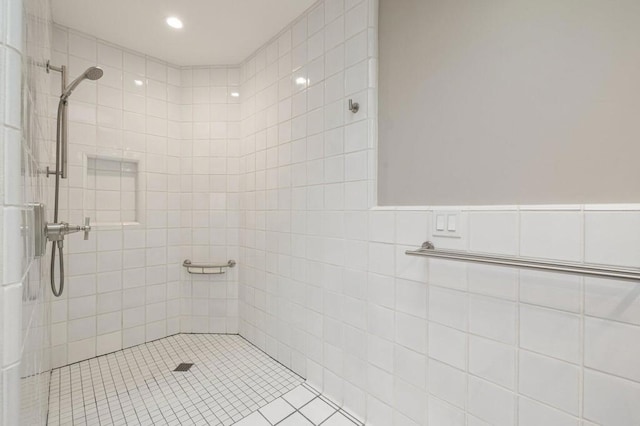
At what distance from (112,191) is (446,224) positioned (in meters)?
2.33

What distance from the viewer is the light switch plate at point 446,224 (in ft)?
3.54

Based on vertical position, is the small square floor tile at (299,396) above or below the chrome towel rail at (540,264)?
below

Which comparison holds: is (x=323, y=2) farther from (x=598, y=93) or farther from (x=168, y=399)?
(x=168, y=399)

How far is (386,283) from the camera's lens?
1.32 meters

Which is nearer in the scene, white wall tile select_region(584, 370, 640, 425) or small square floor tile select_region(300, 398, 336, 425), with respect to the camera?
white wall tile select_region(584, 370, 640, 425)

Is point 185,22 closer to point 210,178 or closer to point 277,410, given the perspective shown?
point 210,178

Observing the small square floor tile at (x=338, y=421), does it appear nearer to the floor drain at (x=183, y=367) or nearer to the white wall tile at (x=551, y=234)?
the floor drain at (x=183, y=367)

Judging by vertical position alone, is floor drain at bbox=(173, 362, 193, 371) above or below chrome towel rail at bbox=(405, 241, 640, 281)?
below

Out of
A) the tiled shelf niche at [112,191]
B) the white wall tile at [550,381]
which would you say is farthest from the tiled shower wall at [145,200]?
the white wall tile at [550,381]

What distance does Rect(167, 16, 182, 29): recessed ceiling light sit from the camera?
1825mm

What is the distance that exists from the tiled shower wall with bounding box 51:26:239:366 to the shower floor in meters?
0.28

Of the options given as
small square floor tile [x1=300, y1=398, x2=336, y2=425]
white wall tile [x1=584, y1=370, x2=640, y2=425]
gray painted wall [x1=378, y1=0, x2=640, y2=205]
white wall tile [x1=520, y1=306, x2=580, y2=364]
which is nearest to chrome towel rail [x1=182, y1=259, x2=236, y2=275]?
small square floor tile [x1=300, y1=398, x2=336, y2=425]

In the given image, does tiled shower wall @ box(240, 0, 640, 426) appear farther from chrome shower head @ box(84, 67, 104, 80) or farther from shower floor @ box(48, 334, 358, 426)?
chrome shower head @ box(84, 67, 104, 80)

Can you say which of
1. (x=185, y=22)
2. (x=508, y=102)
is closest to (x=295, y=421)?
(x=508, y=102)
